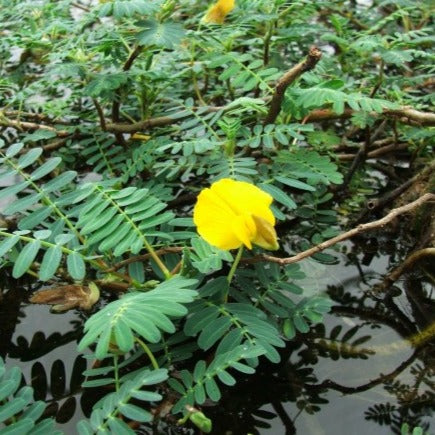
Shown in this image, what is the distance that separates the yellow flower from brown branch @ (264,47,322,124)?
317 millimetres

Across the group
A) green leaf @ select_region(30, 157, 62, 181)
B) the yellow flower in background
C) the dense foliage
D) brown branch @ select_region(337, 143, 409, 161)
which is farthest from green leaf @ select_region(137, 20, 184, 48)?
brown branch @ select_region(337, 143, 409, 161)

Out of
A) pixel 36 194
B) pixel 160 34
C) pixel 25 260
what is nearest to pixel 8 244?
pixel 25 260

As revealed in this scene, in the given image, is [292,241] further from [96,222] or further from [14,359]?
[14,359]

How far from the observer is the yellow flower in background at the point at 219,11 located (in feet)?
5.91

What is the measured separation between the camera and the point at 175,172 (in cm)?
164

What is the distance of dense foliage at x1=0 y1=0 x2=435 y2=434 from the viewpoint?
1.17 m

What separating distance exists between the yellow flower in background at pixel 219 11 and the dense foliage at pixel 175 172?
0.02 metres

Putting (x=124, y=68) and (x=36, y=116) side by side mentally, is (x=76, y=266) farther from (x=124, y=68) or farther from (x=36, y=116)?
(x=36, y=116)

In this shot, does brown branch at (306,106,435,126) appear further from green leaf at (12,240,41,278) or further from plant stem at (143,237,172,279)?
green leaf at (12,240,41,278)

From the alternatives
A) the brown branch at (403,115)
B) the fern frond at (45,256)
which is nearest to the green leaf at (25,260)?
the fern frond at (45,256)

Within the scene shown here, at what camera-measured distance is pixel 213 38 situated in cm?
177

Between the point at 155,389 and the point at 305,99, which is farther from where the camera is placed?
the point at 305,99

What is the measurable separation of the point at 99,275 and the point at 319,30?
3.55ft

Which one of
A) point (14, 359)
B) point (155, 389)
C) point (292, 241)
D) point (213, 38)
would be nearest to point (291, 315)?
point (155, 389)
